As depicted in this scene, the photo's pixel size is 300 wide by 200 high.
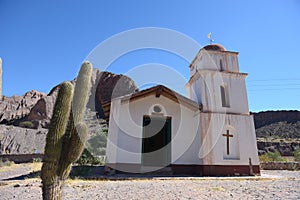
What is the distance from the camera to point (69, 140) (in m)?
4.03

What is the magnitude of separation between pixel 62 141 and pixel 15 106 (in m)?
68.4

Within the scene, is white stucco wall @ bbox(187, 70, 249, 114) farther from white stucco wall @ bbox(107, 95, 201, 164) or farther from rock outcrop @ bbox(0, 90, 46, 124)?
rock outcrop @ bbox(0, 90, 46, 124)

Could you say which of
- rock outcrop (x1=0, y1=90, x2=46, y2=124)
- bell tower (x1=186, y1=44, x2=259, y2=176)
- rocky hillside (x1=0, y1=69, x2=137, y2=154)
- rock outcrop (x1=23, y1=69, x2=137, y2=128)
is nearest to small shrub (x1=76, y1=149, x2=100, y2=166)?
rocky hillside (x1=0, y1=69, x2=137, y2=154)

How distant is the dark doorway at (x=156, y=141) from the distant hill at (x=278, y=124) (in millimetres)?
41216

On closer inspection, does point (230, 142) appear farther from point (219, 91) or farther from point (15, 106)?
point (15, 106)

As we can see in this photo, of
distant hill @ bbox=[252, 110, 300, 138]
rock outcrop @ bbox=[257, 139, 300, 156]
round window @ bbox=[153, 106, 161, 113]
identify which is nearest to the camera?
round window @ bbox=[153, 106, 161, 113]

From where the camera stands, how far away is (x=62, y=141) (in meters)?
3.99

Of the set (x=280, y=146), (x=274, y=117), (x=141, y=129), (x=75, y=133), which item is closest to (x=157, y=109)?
(x=141, y=129)

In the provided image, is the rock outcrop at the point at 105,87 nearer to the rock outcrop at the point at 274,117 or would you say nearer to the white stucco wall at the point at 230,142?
the rock outcrop at the point at 274,117

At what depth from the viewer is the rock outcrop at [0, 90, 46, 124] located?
56122 mm

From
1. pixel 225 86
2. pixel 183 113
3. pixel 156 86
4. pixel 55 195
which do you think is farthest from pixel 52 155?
pixel 225 86

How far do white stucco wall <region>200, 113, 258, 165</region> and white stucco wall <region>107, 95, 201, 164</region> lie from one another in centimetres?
53

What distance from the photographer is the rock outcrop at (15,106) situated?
184ft

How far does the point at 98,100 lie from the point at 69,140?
60703mm
